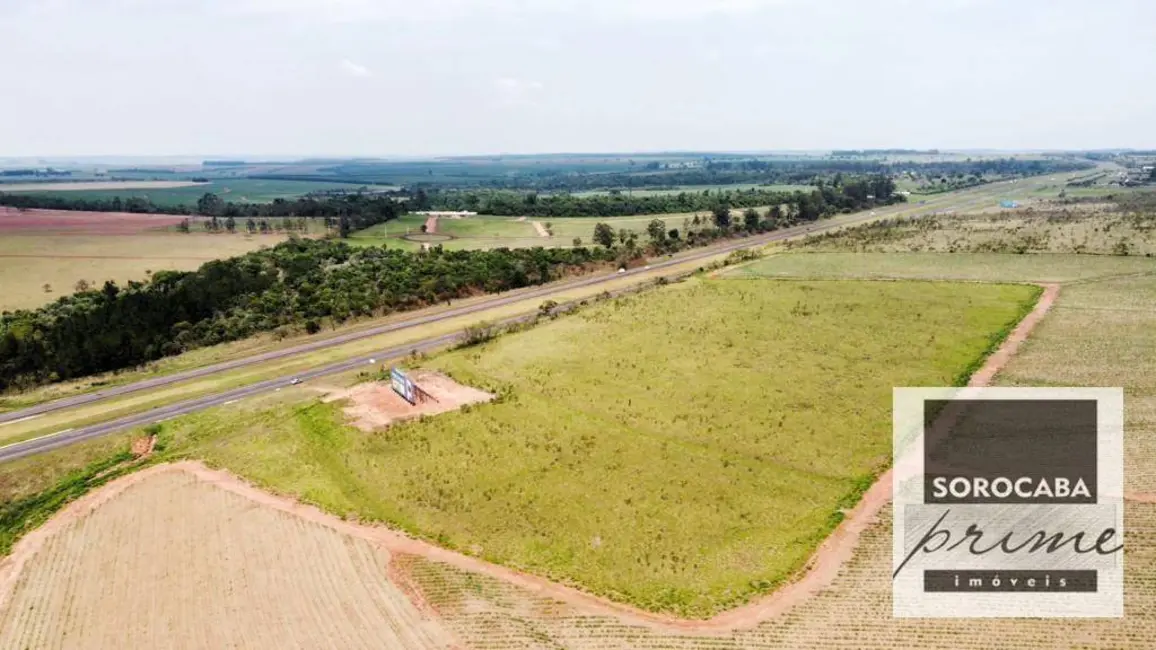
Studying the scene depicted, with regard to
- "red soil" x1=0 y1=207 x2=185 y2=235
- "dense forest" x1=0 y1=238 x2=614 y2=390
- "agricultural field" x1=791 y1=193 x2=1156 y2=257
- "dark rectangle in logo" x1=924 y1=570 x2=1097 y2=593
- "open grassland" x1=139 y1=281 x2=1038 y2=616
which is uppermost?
"red soil" x1=0 y1=207 x2=185 y2=235

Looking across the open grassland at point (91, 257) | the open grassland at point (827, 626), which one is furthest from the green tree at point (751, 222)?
the open grassland at point (827, 626)

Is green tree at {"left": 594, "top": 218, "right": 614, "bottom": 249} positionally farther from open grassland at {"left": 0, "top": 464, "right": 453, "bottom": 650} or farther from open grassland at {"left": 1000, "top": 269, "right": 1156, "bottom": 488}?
Answer: open grassland at {"left": 0, "top": 464, "right": 453, "bottom": 650}

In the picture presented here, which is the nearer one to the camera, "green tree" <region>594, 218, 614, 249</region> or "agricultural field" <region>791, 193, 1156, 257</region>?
"agricultural field" <region>791, 193, 1156, 257</region>

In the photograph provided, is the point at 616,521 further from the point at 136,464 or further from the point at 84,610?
the point at 136,464

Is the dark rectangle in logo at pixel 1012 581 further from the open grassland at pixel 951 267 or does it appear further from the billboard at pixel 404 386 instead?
the open grassland at pixel 951 267

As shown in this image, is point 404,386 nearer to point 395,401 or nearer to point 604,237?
point 395,401

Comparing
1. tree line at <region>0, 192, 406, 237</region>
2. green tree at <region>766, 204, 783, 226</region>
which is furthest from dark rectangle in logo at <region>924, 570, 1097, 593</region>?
tree line at <region>0, 192, 406, 237</region>

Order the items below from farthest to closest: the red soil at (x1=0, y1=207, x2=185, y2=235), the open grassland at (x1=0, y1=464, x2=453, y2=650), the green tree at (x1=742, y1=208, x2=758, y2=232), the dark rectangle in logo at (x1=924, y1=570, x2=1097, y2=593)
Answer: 1. the green tree at (x1=742, y1=208, x2=758, y2=232)
2. the red soil at (x1=0, y1=207, x2=185, y2=235)
3. the dark rectangle in logo at (x1=924, y1=570, x2=1097, y2=593)
4. the open grassland at (x1=0, y1=464, x2=453, y2=650)
